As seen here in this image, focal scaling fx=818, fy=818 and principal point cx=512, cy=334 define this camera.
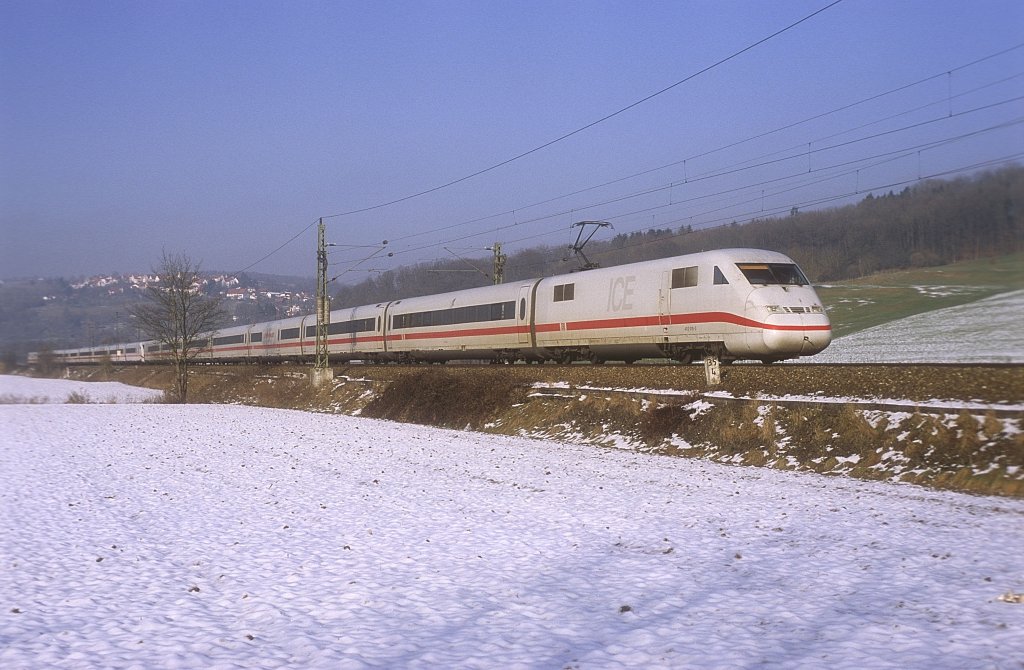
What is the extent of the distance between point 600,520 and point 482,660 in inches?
238

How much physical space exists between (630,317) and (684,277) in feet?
9.33

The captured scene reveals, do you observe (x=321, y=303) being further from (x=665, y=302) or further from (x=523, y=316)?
(x=665, y=302)

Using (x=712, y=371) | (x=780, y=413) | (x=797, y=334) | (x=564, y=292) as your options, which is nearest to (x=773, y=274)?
(x=797, y=334)

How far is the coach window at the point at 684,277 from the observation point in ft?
82.4

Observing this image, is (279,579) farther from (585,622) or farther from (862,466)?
(862,466)

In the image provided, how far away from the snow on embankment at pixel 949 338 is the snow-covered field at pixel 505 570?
1093cm

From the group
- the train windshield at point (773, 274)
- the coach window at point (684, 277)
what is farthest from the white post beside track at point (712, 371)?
the coach window at point (684, 277)

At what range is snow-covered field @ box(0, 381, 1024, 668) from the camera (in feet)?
23.1

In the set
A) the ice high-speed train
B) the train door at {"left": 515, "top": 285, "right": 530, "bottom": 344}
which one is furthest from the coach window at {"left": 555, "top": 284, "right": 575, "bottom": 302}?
A: the train door at {"left": 515, "top": 285, "right": 530, "bottom": 344}

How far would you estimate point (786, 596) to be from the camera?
333 inches

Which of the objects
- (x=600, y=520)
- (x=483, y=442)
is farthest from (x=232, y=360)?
(x=600, y=520)

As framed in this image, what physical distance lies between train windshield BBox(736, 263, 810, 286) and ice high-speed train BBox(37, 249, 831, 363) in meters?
0.04

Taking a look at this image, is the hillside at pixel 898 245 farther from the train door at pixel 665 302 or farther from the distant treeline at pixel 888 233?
the train door at pixel 665 302

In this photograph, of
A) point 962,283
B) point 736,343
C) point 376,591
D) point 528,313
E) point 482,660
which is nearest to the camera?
point 482,660
